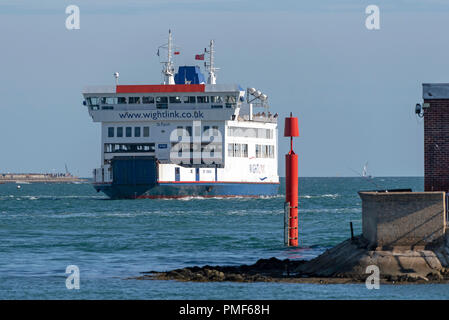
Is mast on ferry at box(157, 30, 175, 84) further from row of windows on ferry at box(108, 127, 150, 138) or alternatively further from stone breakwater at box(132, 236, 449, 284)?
stone breakwater at box(132, 236, 449, 284)

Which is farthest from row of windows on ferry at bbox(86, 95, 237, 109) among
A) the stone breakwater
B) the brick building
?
the brick building

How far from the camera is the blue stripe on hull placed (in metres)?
76.8

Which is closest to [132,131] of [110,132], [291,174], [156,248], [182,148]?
[110,132]

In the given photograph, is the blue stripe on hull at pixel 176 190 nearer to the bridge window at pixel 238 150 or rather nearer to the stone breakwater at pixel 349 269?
the bridge window at pixel 238 150

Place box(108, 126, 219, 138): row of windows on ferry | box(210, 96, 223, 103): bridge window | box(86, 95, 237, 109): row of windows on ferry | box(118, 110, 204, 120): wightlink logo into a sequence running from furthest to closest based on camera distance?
box(210, 96, 223, 103): bridge window < box(108, 126, 219, 138): row of windows on ferry < box(86, 95, 237, 109): row of windows on ferry < box(118, 110, 204, 120): wightlink logo

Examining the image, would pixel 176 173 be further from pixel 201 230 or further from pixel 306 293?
pixel 306 293

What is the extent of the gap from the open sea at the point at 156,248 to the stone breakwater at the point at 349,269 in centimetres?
51

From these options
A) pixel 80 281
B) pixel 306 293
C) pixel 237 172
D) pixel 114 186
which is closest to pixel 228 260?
pixel 80 281

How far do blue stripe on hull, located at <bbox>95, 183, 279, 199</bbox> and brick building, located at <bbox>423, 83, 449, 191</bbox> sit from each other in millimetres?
51892

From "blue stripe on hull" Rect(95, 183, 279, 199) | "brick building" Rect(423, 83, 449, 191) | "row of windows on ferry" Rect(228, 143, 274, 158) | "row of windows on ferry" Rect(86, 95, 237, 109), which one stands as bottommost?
"blue stripe on hull" Rect(95, 183, 279, 199)

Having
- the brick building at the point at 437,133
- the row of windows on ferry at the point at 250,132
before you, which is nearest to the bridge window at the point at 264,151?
the row of windows on ferry at the point at 250,132

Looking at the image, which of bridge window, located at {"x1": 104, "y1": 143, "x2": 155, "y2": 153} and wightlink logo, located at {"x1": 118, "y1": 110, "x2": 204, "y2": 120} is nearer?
wightlink logo, located at {"x1": 118, "y1": 110, "x2": 204, "y2": 120}

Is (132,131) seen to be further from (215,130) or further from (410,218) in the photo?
(410,218)

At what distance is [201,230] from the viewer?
4569 centimetres
